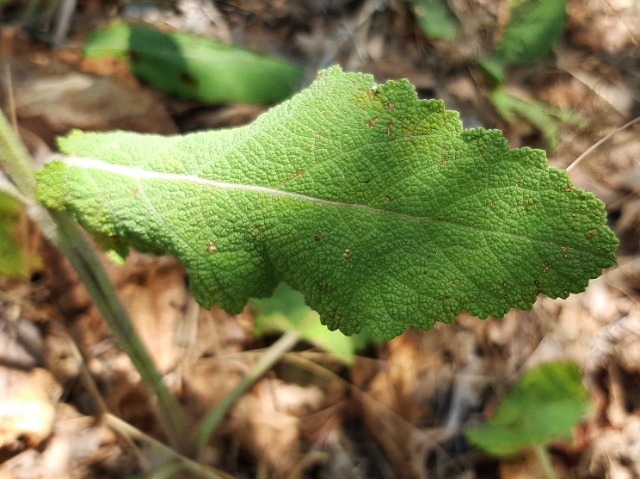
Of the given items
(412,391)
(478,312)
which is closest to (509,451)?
(412,391)

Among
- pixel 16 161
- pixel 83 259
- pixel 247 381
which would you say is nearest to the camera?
pixel 16 161

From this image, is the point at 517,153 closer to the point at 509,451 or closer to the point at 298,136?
the point at 298,136

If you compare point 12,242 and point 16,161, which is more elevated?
point 16,161

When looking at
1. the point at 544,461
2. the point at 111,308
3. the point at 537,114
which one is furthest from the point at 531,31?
the point at 111,308

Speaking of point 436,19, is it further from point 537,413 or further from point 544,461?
point 544,461

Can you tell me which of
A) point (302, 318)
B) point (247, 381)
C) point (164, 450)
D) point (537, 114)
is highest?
point (537, 114)

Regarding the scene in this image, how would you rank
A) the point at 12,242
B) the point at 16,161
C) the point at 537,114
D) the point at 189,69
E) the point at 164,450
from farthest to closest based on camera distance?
the point at 537,114
the point at 189,69
the point at 164,450
the point at 12,242
the point at 16,161
